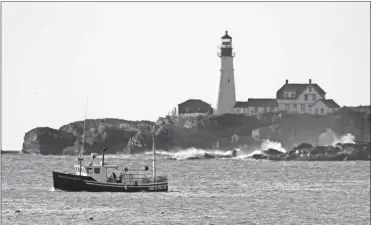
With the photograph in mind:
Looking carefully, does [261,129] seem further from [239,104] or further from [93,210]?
[93,210]

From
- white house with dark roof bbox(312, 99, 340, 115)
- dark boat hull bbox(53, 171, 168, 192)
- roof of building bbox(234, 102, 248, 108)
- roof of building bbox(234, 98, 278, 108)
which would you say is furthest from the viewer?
roof of building bbox(234, 98, 278, 108)

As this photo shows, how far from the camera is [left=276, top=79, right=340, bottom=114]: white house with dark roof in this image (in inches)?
6885

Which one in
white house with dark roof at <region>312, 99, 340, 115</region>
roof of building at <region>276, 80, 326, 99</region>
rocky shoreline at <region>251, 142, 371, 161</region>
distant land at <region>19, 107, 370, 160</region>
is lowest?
rocky shoreline at <region>251, 142, 371, 161</region>

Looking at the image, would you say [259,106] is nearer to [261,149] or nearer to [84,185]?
[261,149]

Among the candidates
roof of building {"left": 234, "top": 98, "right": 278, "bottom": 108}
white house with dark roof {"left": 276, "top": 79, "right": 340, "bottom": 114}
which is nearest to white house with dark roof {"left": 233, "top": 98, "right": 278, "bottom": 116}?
roof of building {"left": 234, "top": 98, "right": 278, "bottom": 108}

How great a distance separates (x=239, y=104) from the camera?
174m

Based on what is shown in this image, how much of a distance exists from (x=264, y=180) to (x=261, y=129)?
7785cm

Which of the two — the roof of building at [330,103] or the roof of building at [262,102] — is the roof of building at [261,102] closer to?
the roof of building at [262,102]

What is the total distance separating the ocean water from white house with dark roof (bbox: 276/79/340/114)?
77.2 metres

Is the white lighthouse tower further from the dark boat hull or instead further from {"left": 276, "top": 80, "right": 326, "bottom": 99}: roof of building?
the dark boat hull

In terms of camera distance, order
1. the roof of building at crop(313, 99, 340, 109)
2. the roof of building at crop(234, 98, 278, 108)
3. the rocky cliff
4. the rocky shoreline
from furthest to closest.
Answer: the roof of building at crop(234, 98, 278, 108) → the roof of building at crop(313, 99, 340, 109) → the rocky cliff → the rocky shoreline

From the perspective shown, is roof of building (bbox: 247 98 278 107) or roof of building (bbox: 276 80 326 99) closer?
roof of building (bbox: 276 80 326 99)

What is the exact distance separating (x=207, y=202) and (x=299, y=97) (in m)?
111

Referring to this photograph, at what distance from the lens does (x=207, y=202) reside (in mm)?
66625
